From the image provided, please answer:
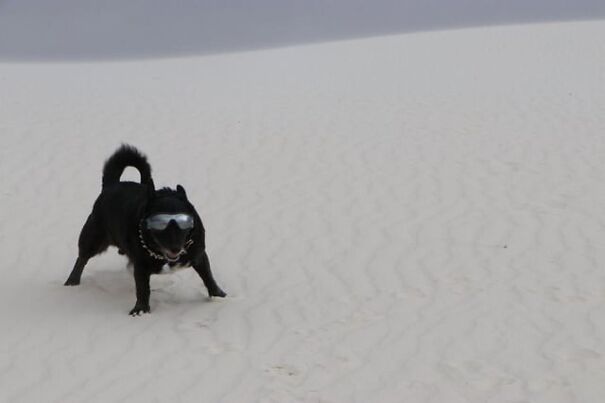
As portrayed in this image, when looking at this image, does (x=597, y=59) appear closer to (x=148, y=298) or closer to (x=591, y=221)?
(x=591, y=221)

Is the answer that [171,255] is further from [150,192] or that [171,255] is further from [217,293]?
[217,293]

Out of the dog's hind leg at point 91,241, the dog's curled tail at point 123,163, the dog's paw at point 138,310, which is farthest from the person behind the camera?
the dog's curled tail at point 123,163

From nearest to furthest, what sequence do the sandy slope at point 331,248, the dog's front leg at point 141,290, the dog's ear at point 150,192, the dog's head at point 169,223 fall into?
the sandy slope at point 331,248, the dog's head at point 169,223, the dog's ear at point 150,192, the dog's front leg at point 141,290

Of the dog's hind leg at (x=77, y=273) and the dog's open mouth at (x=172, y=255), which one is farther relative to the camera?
the dog's hind leg at (x=77, y=273)

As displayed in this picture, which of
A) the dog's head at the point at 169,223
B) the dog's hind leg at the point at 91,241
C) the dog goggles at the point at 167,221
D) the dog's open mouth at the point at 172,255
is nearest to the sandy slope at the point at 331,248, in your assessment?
the dog's hind leg at the point at 91,241

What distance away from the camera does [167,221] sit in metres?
4.51

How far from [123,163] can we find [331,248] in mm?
1734

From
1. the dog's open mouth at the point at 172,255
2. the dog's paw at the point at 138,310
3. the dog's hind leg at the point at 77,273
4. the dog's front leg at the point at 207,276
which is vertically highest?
the dog's open mouth at the point at 172,255

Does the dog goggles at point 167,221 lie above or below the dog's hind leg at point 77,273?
above

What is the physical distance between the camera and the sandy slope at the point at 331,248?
4156mm

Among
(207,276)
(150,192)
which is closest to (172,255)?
(150,192)

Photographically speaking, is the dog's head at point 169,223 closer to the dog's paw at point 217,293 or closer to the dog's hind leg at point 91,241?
the dog's paw at point 217,293

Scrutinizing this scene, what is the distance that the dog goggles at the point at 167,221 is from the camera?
451 cm

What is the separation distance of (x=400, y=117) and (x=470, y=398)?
8.39m
